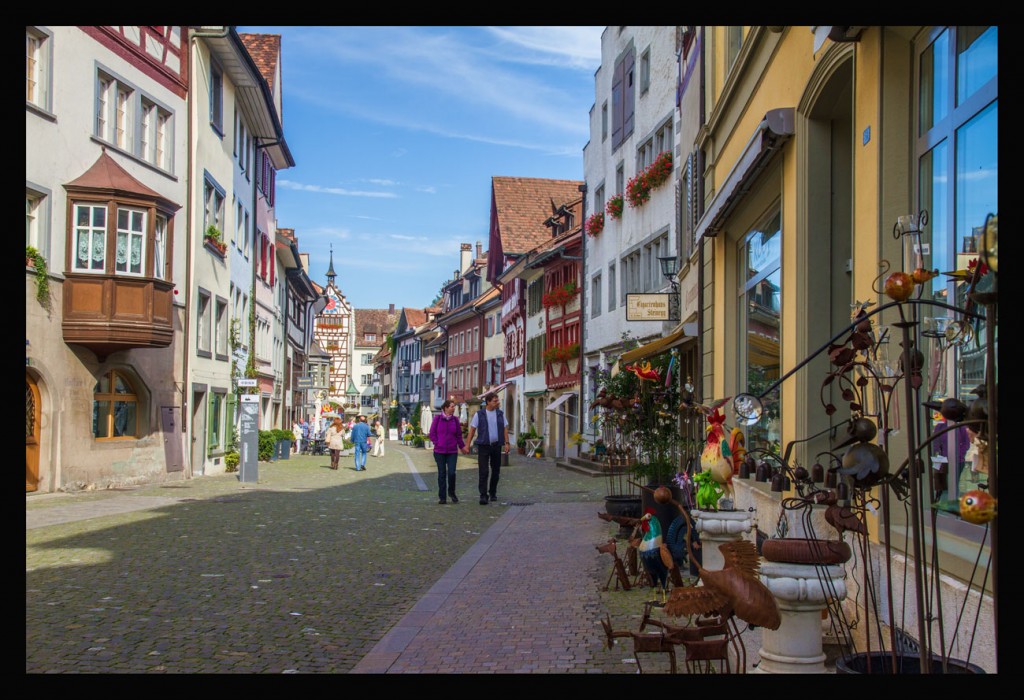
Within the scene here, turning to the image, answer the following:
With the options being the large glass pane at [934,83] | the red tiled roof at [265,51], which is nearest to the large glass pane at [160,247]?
the red tiled roof at [265,51]

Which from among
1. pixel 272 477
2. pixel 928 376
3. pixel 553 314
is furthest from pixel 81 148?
pixel 553 314

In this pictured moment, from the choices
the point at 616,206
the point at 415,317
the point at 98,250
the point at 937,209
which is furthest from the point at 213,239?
the point at 415,317

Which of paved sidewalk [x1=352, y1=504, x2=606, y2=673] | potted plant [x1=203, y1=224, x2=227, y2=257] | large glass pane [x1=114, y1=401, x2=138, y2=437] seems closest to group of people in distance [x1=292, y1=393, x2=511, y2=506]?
paved sidewalk [x1=352, y1=504, x2=606, y2=673]

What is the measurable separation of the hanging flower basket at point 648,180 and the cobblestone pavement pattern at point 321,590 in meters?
10.8

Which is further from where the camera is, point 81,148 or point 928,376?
point 81,148

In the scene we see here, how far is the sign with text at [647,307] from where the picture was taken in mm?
18688

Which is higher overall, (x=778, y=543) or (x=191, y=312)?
(x=191, y=312)

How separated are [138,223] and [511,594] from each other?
15.4m

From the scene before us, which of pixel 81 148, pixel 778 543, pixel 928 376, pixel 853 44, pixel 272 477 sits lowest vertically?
pixel 272 477

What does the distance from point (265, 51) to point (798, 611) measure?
120ft

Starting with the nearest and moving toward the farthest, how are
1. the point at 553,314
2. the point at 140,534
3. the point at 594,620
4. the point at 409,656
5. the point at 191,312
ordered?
the point at 409,656 → the point at 594,620 → the point at 140,534 → the point at 191,312 → the point at 553,314

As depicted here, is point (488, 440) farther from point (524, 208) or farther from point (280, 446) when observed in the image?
point (524, 208)

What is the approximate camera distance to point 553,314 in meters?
40.3
